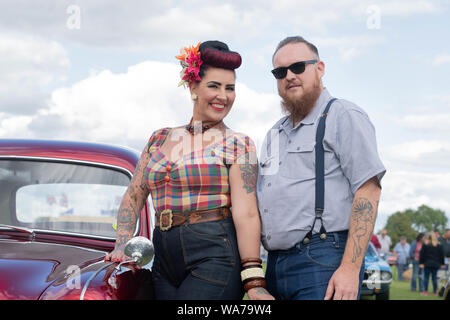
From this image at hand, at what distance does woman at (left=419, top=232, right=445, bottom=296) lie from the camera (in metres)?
14.6

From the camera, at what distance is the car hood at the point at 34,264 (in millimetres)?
2334

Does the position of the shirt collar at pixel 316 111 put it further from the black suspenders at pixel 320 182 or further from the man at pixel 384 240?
the man at pixel 384 240

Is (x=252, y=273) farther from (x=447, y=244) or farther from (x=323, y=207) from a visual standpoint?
(x=447, y=244)

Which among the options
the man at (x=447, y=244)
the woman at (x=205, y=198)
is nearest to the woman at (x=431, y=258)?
the man at (x=447, y=244)

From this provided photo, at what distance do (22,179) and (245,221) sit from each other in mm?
1564

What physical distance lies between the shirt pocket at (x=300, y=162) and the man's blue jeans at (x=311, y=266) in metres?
0.30

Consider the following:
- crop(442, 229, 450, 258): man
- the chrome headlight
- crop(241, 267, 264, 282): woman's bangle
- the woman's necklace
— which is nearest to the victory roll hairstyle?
the woman's necklace

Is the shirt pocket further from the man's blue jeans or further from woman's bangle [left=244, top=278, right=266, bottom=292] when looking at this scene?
woman's bangle [left=244, top=278, right=266, bottom=292]

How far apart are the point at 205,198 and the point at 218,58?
Answer: 729mm

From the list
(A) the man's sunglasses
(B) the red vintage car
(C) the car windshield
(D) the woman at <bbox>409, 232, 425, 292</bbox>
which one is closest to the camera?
(A) the man's sunglasses

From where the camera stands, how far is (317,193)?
265 centimetres
